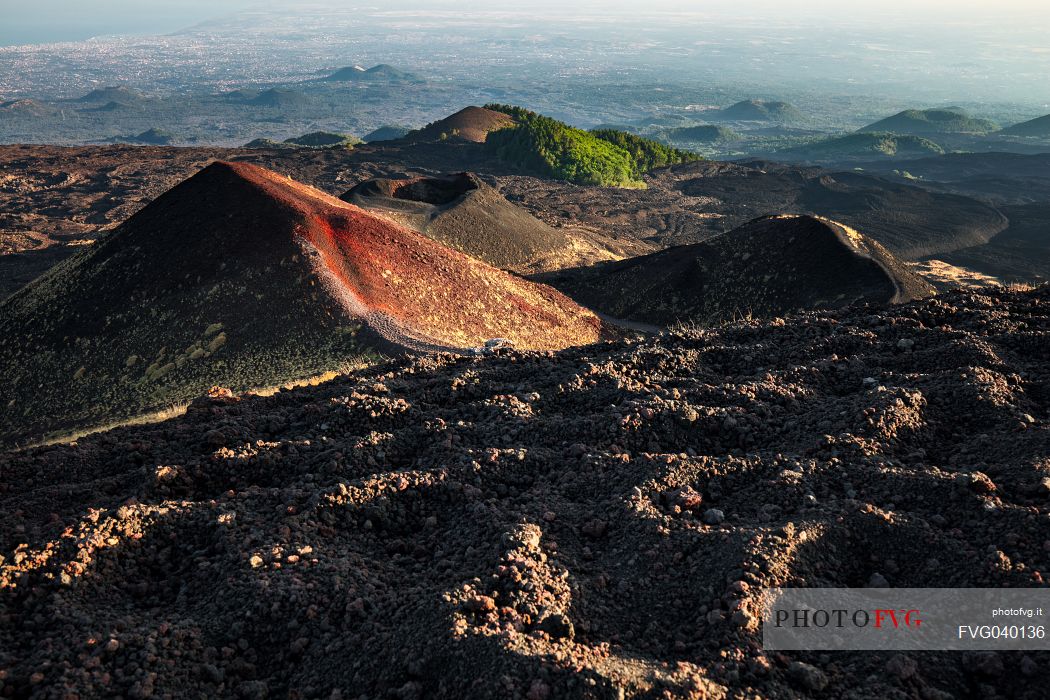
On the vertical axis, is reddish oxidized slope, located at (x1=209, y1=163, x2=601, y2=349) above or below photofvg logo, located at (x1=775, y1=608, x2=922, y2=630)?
below

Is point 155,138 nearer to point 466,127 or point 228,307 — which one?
point 466,127

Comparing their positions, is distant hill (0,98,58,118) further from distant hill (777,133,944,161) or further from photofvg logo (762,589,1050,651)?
photofvg logo (762,589,1050,651)

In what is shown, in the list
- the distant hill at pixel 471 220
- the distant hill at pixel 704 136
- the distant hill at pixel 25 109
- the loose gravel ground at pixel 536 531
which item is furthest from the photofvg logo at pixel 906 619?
the distant hill at pixel 25 109

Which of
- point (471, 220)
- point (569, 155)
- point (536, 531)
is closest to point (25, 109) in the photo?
point (569, 155)

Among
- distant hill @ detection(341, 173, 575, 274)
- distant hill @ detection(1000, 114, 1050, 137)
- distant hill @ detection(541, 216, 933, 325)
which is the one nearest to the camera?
distant hill @ detection(541, 216, 933, 325)

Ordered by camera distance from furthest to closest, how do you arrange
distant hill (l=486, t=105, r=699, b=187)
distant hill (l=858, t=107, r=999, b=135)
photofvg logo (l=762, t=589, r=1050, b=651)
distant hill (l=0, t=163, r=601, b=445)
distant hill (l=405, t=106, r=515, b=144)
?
distant hill (l=858, t=107, r=999, b=135) → distant hill (l=405, t=106, r=515, b=144) → distant hill (l=486, t=105, r=699, b=187) → distant hill (l=0, t=163, r=601, b=445) → photofvg logo (l=762, t=589, r=1050, b=651)

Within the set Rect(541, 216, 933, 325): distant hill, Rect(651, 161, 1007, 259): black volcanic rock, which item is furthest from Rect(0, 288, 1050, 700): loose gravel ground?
Rect(651, 161, 1007, 259): black volcanic rock

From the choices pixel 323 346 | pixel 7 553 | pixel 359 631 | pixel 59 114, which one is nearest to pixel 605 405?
pixel 359 631

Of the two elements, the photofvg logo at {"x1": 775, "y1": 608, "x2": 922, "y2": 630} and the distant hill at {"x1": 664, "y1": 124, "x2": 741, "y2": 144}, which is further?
the distant hill at {"x1": 664, "y1": 124, "x2": 741, "y2": 144}
